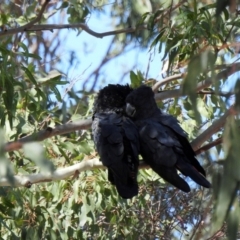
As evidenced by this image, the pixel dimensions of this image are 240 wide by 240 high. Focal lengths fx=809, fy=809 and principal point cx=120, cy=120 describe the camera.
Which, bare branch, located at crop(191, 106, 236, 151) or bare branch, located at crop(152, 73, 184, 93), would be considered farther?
bare branch, located at crop(152, 73, 184, 93)

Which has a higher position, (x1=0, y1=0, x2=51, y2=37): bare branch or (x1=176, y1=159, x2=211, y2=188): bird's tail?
(x1=0, y1=0, x2=51, y2=37): bare branch

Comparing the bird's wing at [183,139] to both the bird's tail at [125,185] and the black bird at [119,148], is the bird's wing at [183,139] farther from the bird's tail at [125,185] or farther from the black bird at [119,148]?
the bird's tail at [125,185]

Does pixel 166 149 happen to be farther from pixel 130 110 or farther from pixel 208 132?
pixel 130 110

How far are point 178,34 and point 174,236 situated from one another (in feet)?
4.82

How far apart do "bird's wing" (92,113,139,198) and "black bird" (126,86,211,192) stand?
58mm

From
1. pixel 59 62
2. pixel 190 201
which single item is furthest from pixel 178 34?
pixel 59 62

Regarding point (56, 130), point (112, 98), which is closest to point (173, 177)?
point (56, 130)

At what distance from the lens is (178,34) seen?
466cm

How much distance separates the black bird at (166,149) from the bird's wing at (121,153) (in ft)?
0.19

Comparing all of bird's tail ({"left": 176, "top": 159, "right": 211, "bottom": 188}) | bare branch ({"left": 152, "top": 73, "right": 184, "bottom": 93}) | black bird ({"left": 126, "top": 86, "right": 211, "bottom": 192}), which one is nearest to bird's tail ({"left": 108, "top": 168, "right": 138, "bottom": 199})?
black bird ({"left": 126, "top": 86, "right": 211, "bottom": 192})

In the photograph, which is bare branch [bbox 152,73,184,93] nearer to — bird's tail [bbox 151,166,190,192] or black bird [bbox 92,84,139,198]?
black bird [bbox 92,84,139,198]

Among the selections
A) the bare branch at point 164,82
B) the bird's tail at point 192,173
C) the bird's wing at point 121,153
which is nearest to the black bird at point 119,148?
the bird's wing at point 121,153

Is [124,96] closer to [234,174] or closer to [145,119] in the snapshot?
[145,119]

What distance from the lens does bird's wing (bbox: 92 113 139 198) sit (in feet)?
12.6
